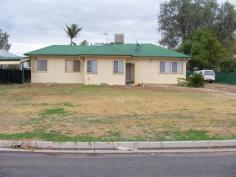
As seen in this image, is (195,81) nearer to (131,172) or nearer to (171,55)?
(171,55)

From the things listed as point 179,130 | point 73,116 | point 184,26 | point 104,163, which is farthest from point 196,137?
point 184,26

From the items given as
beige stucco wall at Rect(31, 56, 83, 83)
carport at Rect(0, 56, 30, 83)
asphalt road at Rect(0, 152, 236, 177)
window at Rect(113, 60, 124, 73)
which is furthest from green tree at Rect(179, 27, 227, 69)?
asphalt road at Rect(0, 152, 236, 177)

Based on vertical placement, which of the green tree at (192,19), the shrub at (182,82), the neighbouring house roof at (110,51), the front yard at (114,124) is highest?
the green tree at (192,19)

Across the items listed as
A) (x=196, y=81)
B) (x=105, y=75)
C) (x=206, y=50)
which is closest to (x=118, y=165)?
(x=196, y=81)

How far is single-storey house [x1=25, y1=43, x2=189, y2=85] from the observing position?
4281cm

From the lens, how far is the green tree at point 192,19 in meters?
79.9

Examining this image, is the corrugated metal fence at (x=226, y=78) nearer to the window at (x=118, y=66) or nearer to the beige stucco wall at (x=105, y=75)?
the window at (x=118, y=66)

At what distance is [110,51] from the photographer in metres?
43.1

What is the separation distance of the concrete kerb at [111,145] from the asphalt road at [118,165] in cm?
79

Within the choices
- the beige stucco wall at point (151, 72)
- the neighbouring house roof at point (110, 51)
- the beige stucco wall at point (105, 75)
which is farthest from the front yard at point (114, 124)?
the beige stucco wall at point (151, 72)

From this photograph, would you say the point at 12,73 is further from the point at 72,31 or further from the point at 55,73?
the point at 72,31

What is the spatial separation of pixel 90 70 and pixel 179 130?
3045cm

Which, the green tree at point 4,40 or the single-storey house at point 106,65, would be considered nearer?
the single-storey house at point 106,65

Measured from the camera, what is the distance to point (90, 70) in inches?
1690
